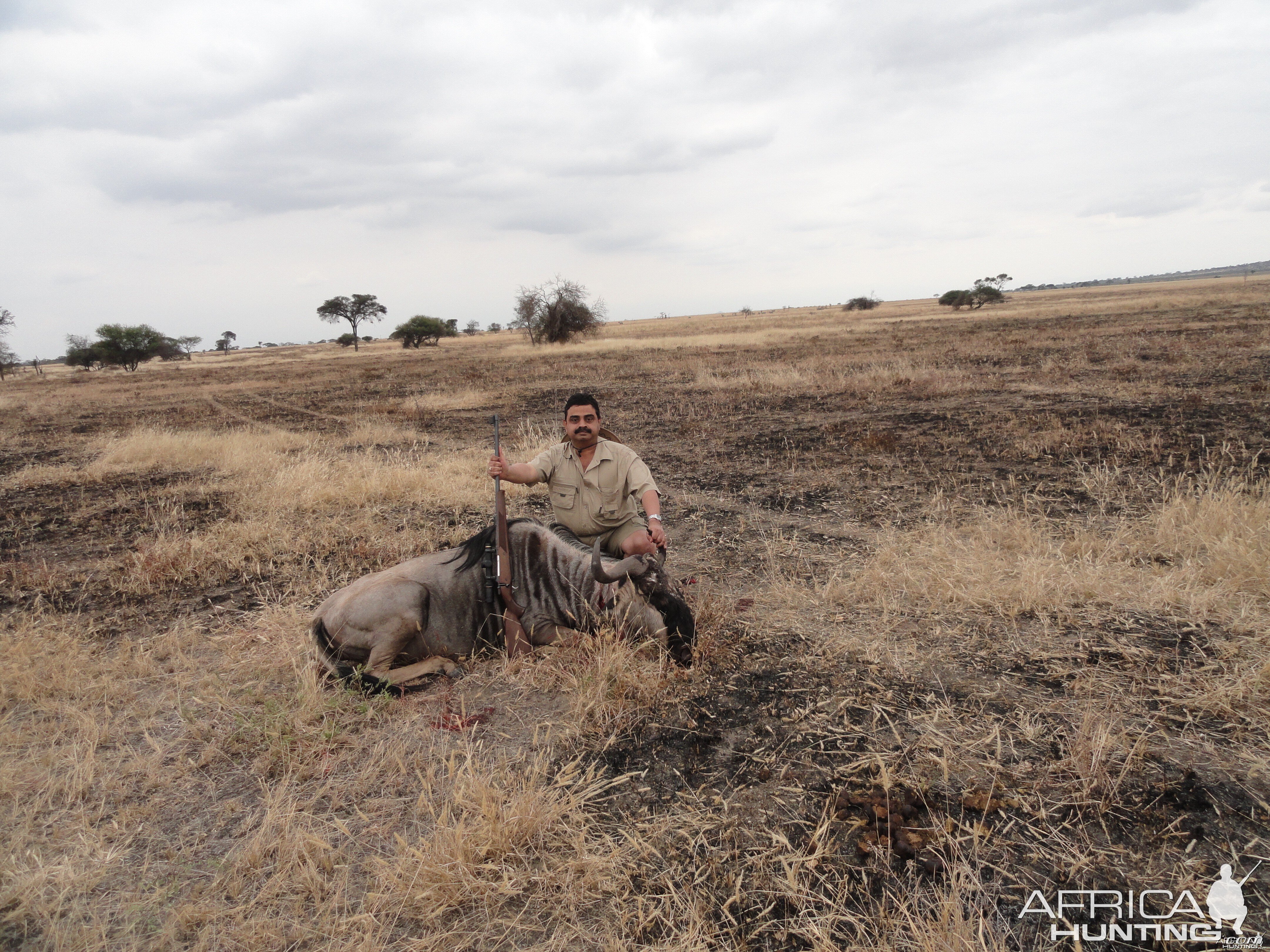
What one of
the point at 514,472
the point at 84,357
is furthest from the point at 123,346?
the point at 514,472

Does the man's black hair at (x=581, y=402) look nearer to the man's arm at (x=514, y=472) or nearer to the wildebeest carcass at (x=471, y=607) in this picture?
the man's arm at (x=514, y=472)

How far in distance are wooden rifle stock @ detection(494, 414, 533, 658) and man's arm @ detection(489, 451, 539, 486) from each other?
5 cm

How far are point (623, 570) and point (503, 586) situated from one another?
82 centimetres

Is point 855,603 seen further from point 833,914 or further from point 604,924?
point 604,924

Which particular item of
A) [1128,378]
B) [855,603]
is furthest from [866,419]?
[855,603]

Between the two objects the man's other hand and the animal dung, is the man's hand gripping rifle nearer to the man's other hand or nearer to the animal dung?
the man's other hand

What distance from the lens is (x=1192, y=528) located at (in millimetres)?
5238

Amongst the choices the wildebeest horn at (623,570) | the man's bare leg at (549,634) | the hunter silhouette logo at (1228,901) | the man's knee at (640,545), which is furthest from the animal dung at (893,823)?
the man's bare leg at (549,634)

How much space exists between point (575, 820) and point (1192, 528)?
5.21 m

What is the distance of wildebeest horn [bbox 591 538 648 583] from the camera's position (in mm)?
3941

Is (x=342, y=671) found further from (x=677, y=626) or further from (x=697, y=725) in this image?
(x=697, y=725)

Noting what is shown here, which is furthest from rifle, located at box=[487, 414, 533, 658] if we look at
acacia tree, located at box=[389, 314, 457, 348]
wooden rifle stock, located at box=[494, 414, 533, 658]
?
acacia tree, located at box=[389, 314, 457, 348]

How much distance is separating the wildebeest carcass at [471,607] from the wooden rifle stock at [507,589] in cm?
11

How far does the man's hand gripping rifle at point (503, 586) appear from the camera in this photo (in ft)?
14.0
